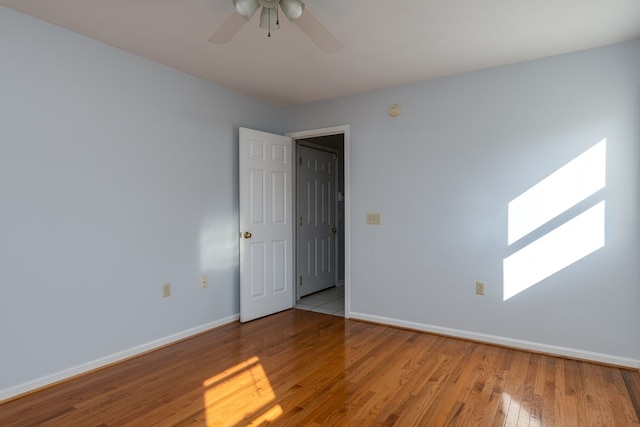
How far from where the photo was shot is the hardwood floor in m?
2.03

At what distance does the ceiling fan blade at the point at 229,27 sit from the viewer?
1877 mm

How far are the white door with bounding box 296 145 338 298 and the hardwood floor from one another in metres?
1.78

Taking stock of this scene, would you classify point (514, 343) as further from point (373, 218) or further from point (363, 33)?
point (363, 33)

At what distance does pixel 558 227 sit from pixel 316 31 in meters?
2.39

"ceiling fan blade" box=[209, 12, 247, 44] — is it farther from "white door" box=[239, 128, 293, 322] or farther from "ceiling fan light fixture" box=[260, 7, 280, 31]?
"white door" box=[239, 128, 293, 322]

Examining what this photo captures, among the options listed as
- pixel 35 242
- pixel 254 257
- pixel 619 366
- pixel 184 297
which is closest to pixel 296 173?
pixel 254 257

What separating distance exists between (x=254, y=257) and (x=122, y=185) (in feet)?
4.94

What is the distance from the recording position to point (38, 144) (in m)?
2.35

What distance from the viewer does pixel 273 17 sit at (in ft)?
6.72

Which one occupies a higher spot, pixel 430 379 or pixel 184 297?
pixel 184 297

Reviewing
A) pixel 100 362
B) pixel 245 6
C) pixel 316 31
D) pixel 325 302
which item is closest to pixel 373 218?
pixel 325 302

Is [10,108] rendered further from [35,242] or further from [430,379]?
[430,379]

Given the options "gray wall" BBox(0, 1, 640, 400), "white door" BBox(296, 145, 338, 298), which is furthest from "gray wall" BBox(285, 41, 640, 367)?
"white door" BBox(296, 145, 338, 298)

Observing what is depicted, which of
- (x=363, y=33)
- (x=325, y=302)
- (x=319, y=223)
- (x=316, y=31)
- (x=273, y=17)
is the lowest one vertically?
(x=325, y=302)
